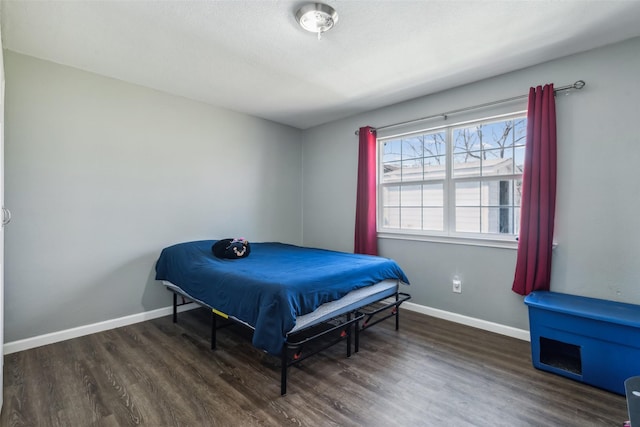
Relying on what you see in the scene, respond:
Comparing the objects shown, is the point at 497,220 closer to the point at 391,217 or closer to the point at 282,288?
the point at 391,217

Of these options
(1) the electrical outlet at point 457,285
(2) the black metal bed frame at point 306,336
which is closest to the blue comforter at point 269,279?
(2) the black metal bed frame at point 306,336

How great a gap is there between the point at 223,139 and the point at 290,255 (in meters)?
1.77

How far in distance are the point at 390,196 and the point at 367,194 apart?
333mm

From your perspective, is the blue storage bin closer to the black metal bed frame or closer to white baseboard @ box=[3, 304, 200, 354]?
the black metal bed frame

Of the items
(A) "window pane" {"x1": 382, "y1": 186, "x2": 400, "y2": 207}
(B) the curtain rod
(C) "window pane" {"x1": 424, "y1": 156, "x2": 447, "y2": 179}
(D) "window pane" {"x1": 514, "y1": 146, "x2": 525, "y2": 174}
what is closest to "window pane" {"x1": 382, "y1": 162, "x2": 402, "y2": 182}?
(A) "window pane" {"x1": 382, "y1": 186, "x2": 400, "y2": 207}

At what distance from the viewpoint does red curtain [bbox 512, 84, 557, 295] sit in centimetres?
250

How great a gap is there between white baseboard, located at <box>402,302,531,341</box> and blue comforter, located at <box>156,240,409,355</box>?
26.8 inches

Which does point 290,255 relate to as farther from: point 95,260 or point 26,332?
point 26,332

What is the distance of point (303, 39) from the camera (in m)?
2.25

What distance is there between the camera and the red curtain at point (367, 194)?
371 centimetres

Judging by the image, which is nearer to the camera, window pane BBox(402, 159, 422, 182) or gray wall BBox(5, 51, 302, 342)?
gray wall BBox(5, 51, 302, 342)

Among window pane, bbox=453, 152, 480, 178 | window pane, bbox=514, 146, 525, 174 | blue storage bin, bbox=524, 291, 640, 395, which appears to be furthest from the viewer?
window pane, bbox=453, 152, 480, 178

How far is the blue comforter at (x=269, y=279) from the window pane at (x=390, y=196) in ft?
3.51

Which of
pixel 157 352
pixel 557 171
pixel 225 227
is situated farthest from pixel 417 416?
pixel 225 227
